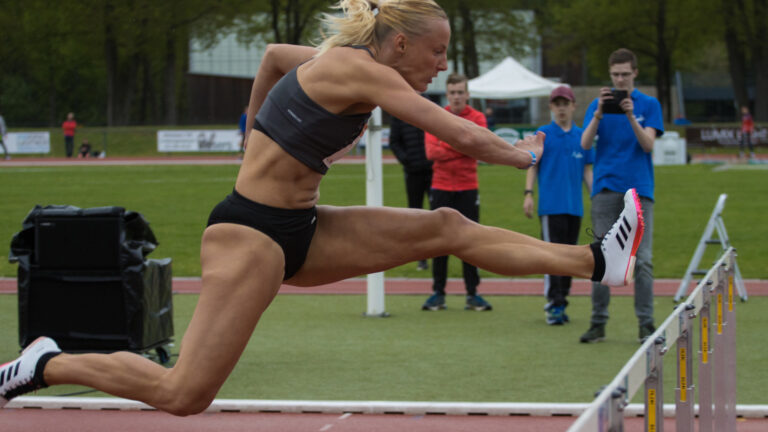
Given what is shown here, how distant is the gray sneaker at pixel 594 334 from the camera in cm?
859

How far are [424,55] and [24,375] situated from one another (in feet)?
7.08

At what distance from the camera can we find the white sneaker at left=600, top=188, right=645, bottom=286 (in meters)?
4.69

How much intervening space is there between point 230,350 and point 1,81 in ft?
251

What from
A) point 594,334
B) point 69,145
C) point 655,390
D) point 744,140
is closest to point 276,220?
point 655,390

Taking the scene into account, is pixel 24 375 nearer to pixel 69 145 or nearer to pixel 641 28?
pixel 69 145

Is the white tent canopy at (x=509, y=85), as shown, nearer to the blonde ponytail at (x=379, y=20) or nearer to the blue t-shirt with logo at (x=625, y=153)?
the blue t-shirt with logo at (x=625, y=153)

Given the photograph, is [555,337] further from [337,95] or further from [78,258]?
[337,95]

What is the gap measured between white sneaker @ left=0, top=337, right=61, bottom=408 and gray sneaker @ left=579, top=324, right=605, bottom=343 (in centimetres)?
500

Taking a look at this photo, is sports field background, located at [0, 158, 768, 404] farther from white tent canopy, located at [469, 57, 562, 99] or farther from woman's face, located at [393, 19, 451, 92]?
white tent canopy, located at [469, 57, 562, 99]

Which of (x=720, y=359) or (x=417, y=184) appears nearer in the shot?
(x=720, y=359)

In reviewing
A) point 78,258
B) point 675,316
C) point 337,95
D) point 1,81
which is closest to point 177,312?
point 78,258

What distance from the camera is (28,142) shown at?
46156mm

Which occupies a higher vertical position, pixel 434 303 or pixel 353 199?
pixel 353 199

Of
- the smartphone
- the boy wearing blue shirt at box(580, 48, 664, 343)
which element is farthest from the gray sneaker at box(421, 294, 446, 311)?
the smartphone
